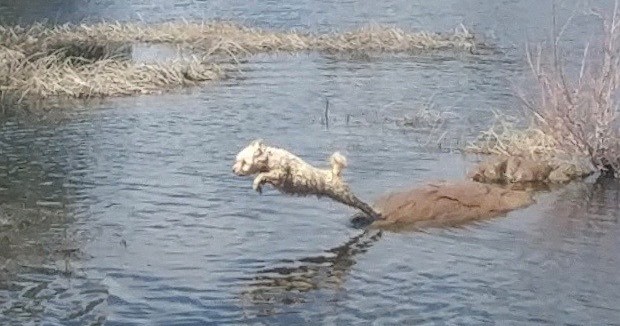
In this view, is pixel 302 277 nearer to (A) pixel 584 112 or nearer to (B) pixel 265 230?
(B) pixel 265 230

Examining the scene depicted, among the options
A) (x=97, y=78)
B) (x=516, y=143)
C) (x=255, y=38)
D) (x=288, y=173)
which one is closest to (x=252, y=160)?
(x=288, y=173)

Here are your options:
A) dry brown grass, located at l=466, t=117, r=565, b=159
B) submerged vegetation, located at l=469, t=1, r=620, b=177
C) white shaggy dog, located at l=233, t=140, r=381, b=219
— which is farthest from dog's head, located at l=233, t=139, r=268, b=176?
dry brown grass, located at l=466, t=117, r=565, b=159

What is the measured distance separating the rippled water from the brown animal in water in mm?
276

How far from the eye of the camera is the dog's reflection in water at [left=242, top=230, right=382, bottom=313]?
8828 millimetres

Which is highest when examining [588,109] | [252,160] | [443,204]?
[588,109]

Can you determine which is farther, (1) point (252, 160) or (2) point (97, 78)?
(2) point (97, 78)

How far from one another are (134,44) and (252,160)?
55.0 feet

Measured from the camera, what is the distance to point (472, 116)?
17375 mm

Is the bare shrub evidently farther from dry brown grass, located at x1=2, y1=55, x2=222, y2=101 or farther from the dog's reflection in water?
dry brown grass, located at x1=2, y1=55, x2=222, y2=101

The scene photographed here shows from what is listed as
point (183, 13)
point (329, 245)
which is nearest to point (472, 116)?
point (329, 245)

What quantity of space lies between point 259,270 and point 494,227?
279 cm

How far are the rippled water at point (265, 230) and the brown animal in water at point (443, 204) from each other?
276mm

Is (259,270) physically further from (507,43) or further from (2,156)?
(507,43)

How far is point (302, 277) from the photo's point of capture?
30.8ft
